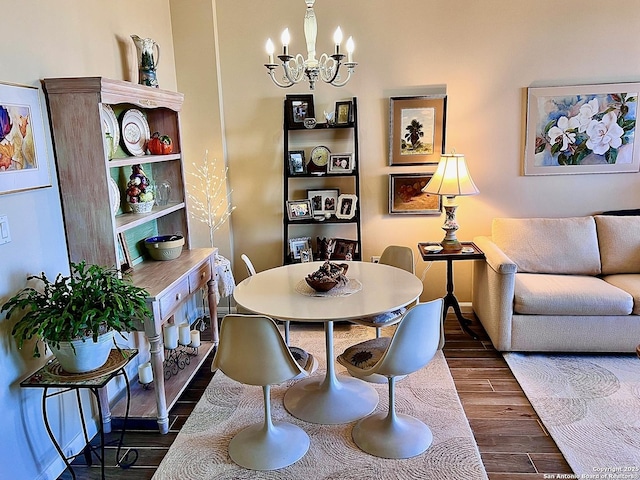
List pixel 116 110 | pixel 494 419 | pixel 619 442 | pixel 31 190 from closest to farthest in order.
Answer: pixel 31 190
pixel 619 442
pixel 494 419
pixel 116 110

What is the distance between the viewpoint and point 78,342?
6.77ft

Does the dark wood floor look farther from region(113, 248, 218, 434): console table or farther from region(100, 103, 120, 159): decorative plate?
region(100, 103, 120, 159): decorative plate

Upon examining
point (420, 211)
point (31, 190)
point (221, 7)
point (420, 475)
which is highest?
point (221, 7)

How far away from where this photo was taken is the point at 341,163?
3.98m

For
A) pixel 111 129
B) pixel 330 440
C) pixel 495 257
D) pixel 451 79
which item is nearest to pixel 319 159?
pixel 451 79

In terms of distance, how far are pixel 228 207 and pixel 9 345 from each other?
2.24 meters

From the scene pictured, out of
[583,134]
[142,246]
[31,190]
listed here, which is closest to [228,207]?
[142,246]

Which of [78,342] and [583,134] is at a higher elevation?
[583,134]

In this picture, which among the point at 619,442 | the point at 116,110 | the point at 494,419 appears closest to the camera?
the point at 619,442

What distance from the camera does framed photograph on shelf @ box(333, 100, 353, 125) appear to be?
3900mm

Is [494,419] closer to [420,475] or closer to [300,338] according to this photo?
[420,475]

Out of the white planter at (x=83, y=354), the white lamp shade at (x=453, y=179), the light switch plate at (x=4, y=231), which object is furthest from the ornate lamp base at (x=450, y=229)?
the light switch plate at (x=4, y=231)

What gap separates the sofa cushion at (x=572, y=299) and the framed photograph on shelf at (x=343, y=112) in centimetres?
180

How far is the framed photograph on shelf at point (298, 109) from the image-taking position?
3.91 meters
